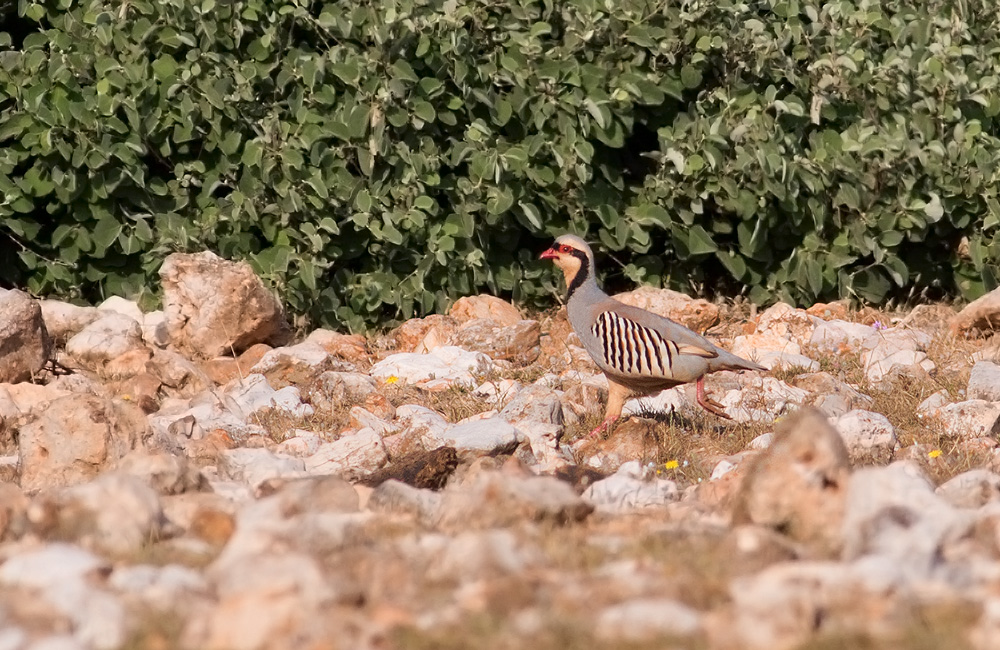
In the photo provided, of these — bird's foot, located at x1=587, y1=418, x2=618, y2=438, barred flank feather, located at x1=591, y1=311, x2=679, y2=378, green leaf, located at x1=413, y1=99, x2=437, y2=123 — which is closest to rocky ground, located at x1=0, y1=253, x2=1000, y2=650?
bird's foot, located at x1=587, y1=418, x2=618, y2=438

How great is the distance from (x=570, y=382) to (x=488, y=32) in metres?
2.08

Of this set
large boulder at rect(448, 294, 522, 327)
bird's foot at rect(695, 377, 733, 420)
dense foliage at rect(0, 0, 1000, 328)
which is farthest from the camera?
large boulder at rect(448, 294, 522, 327)

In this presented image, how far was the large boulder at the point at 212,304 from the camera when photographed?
25.7 feet

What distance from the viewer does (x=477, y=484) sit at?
409cm

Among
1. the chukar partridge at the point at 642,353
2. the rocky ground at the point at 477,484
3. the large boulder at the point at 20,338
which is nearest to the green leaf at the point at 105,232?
the rocky ground at the point at 477,484

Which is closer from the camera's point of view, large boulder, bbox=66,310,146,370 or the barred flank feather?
the barred flank feather

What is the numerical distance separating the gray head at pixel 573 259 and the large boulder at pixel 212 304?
5.48 feet

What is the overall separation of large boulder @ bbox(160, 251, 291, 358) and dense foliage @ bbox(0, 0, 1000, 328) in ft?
0.92

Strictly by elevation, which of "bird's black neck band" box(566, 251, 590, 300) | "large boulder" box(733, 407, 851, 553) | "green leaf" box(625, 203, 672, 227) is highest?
"large boulder" box(733, 407, 851, 553)

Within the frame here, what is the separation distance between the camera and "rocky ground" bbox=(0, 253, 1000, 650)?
10.2 feet

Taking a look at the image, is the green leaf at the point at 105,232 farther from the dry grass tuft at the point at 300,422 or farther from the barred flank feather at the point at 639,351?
A: the barred flank feather at the point at 639,351

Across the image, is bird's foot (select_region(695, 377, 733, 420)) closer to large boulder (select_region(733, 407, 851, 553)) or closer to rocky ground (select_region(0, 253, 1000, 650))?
rocky ground (select_region(0, 253, 1000, 650))

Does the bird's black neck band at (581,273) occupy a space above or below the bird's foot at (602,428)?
above

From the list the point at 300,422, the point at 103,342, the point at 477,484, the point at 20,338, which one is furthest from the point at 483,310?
the point at 477,484
